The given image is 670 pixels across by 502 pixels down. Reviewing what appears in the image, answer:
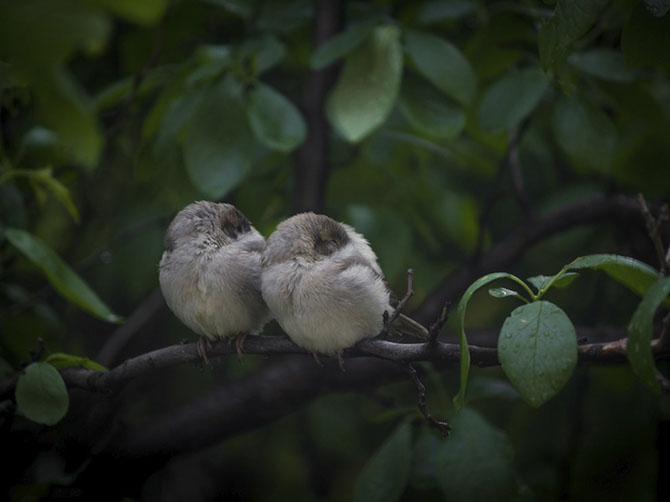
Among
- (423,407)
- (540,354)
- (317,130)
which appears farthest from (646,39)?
(317,130)

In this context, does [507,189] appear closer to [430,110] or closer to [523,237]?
[523,237]

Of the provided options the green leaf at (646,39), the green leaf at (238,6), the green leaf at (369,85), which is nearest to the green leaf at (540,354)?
the green leaf at (646,39)

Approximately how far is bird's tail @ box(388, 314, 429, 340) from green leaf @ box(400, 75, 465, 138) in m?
0.49

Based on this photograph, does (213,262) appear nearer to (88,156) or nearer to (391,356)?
(391,356)

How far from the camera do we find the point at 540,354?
28.6 inches

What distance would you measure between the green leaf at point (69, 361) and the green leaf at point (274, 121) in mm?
532

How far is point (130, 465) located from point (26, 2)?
1.32 metres

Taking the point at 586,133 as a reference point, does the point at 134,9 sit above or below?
above

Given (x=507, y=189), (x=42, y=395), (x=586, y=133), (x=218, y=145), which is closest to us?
(x=42, y=395)

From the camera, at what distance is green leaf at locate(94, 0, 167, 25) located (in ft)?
1.53

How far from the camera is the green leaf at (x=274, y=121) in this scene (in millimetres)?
1356

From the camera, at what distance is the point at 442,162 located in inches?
70.3

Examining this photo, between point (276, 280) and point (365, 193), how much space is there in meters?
0.75

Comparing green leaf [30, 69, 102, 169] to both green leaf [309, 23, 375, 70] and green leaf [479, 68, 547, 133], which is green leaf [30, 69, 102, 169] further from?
green leaf [479, 68, 547, 133]
